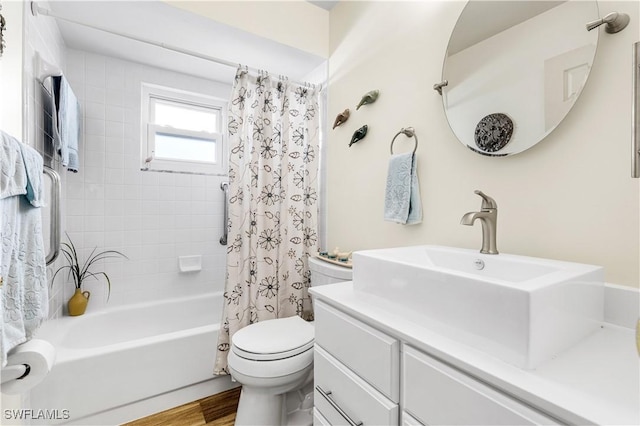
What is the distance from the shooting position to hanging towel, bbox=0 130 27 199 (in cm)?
77

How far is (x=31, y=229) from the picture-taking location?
3.02 ft

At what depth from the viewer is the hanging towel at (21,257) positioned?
0.78 metres

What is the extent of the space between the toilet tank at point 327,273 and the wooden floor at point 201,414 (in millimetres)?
855

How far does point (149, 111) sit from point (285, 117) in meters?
1.21

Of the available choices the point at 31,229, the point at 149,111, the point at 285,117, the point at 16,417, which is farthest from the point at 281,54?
the point at 16,417

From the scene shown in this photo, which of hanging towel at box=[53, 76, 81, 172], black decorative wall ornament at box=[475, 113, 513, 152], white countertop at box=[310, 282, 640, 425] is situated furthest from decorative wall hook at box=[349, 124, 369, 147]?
hanging towel at box=[53, 76, 81, 172]

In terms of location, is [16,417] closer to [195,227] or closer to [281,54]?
[195,227]

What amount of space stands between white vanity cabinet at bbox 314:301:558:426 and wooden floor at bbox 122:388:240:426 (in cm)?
82

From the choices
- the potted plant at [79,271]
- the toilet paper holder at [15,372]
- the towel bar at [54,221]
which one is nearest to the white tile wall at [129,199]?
the potted plant at [79,271]

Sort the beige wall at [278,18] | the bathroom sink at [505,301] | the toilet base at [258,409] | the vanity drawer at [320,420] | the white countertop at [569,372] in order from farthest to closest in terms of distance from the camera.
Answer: the beige wall at [278,18] < the toilet base at [258,409] < the vanity drawer at [320,420] < the bathroom sink at [505,301] < the white countertop at [569,372]

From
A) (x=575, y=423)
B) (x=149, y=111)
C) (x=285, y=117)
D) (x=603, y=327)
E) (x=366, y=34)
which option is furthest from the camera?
(x=149, y=111)

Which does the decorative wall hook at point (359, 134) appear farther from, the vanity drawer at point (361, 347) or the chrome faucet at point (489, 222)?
the vanity drawer at point (361, 347)

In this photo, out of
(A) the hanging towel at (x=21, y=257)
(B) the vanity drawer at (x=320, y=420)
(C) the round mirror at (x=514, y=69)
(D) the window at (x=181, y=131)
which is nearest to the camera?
(A) the hanging towel at (x=21, y=257)

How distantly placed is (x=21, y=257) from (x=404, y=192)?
143 centimetres
